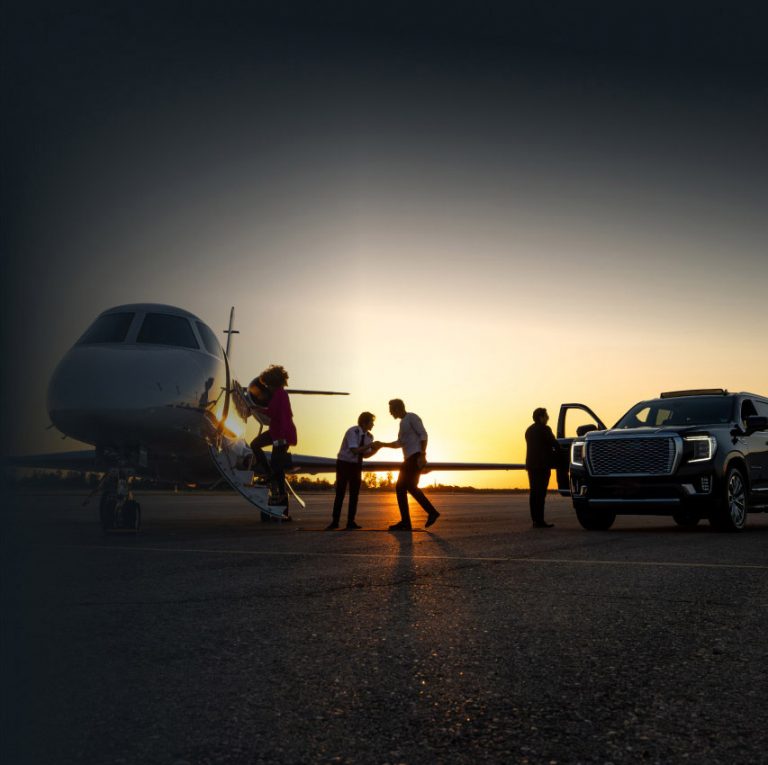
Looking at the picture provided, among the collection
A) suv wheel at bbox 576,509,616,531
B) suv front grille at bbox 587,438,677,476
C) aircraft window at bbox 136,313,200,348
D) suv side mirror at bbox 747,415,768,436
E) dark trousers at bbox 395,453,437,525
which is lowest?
suv wheel at bbox 576,509,616,531

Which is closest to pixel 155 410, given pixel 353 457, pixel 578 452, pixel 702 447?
pixel 353 457

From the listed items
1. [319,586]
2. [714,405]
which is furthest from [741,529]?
[319,586]

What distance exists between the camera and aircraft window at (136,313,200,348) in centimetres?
1076

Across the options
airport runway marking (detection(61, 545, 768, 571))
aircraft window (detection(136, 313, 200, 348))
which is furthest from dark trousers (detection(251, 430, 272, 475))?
airport runway marking (detection(61, 545, 768, 571))

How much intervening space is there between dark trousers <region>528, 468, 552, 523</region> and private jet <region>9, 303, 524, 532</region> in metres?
3.87

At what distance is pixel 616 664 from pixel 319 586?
2.76 metres

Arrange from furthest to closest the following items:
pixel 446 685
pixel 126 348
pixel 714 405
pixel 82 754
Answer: pixel 714 405, pixel 126 348, pixel 446 685, pixel 82 754

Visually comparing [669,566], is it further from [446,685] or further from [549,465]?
[549,465]

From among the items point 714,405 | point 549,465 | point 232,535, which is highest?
point 714,405

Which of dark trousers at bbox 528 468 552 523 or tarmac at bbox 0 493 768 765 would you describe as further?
dark trousers at bbox 528 468 552 523

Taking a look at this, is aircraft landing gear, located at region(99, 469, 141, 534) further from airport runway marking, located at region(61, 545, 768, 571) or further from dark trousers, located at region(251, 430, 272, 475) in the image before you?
dark trousers, located at region(251, 430, 272, 475)

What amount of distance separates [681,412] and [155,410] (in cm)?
813

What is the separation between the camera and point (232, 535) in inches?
445

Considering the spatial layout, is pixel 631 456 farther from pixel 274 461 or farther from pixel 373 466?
pixel 373 466
